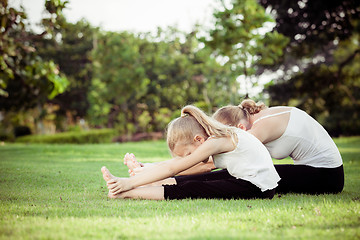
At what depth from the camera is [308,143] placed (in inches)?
160

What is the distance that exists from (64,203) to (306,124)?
2873 millimetres

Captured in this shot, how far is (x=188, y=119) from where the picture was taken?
3.79m

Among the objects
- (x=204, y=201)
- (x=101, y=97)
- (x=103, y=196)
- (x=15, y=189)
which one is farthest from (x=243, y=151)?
(x=101, y=97)

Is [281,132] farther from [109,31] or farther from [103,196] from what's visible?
[109,31]

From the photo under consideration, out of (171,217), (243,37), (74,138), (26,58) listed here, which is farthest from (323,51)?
(171,217)

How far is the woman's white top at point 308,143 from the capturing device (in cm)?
404

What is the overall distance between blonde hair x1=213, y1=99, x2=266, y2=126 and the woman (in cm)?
1

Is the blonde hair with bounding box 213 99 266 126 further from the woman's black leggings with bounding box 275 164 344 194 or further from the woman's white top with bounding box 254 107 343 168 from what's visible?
the woman's black leggings with bounding box 275 164 344 194

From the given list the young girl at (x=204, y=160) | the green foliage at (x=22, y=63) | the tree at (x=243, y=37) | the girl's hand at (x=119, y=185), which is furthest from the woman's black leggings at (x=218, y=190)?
the tree at (x=243, y=37)

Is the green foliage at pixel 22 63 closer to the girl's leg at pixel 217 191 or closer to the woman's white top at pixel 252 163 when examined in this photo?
the girl's leg at pixel 217 191

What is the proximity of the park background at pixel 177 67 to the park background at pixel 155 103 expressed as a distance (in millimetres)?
77

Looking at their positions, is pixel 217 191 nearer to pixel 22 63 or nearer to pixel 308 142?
pixel 308 142

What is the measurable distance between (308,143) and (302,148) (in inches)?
3.7

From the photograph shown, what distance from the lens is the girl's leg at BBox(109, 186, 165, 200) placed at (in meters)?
3.73
